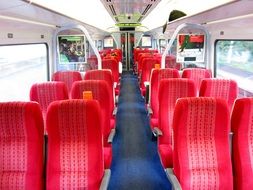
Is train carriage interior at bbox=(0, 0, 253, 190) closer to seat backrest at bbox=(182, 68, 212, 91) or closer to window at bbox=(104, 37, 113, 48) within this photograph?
seat backrest at bbox=(182, 68, 212, 91)

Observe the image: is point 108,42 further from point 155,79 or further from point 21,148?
point 21,148

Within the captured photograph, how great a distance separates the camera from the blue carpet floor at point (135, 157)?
15.3ft

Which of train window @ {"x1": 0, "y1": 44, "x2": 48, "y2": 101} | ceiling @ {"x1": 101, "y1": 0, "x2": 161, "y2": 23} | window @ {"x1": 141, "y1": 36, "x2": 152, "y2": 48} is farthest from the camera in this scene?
window @ {"x1": 141, "y1": 36, "x2": 152, "y2": 48}

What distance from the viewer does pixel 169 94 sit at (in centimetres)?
455

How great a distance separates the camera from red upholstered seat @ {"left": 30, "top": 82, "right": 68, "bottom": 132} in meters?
4.39

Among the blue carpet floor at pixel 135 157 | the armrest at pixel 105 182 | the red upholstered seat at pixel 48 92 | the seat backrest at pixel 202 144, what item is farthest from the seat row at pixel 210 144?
the red upholstered seat at pixel 48 92

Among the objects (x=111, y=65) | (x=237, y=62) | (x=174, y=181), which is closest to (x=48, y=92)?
(x=174, y=181)

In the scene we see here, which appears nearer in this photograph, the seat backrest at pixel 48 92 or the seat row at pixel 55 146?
the seat row at pixel 55 146

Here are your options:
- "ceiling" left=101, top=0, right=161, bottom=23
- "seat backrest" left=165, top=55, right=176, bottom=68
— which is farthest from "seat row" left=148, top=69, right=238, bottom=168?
"seat backrest" left=165, top=55, right=176, bottom=68

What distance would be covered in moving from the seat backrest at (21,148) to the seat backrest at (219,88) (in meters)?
2.32

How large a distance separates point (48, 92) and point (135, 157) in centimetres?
195

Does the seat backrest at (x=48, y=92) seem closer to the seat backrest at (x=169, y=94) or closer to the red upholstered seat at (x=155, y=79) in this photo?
the seat backrest at (x=169, y=94)

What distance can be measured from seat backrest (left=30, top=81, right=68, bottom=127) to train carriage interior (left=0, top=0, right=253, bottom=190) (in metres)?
0.01

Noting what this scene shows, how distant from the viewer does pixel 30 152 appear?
3.05 meters
